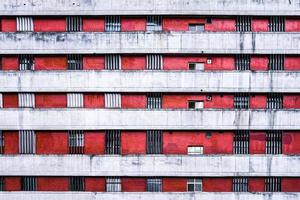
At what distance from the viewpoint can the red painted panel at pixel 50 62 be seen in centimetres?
1485

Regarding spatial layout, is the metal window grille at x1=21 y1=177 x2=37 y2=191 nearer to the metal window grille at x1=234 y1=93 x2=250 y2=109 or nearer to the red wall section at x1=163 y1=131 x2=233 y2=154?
the red wall section at x1=163 y1=131 x2=233 y2=154

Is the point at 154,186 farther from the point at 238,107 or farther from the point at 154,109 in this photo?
the point at 238,107

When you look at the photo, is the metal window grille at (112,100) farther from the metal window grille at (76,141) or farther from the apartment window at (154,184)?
the apartment window at (154,184)

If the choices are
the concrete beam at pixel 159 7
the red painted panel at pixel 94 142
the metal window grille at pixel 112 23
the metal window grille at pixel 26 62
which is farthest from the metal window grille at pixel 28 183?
the metal window grille at pixel 112 23

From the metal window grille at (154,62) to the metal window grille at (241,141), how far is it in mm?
5066

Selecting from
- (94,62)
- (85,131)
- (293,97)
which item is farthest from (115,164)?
(293,97)

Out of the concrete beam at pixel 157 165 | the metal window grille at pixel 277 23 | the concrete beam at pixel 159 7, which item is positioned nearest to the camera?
the concrete beam at pixel 159 7

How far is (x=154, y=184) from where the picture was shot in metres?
15.0

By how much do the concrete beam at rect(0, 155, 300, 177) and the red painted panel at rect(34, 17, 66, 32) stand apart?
6.33 meters

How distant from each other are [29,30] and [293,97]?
44.6ft

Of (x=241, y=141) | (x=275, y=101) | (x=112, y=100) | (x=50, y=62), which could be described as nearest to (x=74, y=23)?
(x=50, y=62)

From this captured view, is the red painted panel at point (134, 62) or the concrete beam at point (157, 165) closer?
the concrete beam at point (157, 165)

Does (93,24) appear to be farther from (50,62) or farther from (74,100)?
(74,100)

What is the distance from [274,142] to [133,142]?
7043mm
